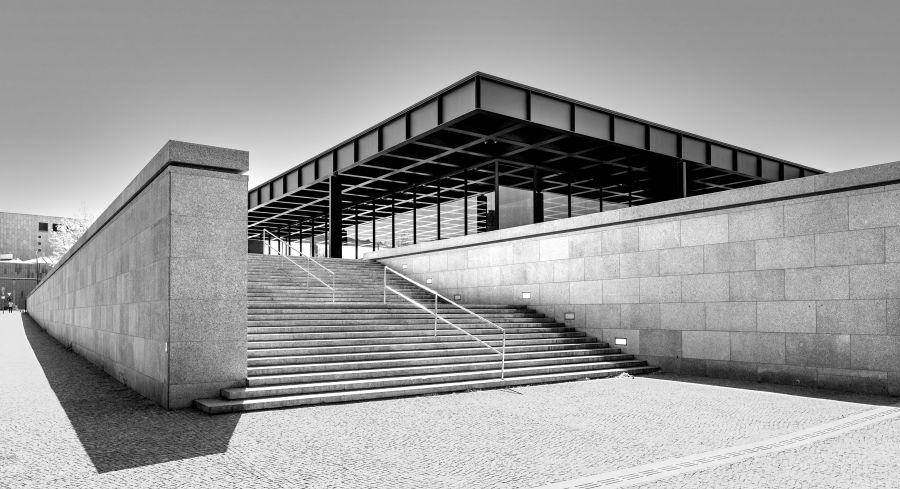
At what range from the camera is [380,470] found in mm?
6090

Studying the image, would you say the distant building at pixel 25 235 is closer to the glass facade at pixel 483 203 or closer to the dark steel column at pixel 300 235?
the dark steel column at pixel 300 235

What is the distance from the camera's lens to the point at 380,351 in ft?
42.0

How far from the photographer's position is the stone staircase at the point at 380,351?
409 inches

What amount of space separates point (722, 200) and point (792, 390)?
168 inches

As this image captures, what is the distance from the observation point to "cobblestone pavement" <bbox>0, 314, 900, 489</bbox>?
19.3 ft

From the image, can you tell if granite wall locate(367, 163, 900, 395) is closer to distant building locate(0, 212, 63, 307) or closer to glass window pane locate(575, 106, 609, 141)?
glass window pane locate(575, 106, 609, 141)

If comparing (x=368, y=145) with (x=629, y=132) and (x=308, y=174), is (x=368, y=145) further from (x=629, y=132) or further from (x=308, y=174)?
(x=629, y=132)

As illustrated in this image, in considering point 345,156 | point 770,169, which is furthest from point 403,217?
point 770,169

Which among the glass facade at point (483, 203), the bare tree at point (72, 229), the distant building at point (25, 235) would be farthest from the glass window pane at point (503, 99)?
the distant building at point (25, 235)

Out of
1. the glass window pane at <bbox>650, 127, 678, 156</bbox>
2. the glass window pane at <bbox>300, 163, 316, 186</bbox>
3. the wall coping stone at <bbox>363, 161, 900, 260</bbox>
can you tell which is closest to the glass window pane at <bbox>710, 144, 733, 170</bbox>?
the glass window pane at <bbox>650, 127, 678, 156</bbox>

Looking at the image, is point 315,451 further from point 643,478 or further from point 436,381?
point 436,381

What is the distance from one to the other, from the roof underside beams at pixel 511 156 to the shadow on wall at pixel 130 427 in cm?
1283

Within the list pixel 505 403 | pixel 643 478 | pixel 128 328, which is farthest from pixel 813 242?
pixel 128 328

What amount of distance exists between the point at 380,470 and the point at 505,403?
4410 mm
